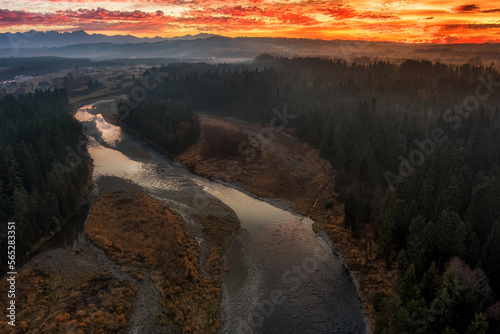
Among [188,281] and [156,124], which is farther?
[156,124]

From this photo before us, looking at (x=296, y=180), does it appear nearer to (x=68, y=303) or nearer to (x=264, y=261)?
(x=264, y=261)

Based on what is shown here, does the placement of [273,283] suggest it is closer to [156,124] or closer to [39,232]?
[39,232]

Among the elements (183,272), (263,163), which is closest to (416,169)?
(263,163)

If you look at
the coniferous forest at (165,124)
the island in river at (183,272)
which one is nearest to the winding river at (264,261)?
the island in river at (183,272)

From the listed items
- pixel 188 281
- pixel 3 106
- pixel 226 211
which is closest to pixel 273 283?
pixel 188 281

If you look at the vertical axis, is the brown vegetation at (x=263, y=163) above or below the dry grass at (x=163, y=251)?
below

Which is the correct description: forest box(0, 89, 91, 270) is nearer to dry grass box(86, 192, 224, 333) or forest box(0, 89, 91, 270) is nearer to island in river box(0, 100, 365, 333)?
island in river box(0, 100, 365, 333)

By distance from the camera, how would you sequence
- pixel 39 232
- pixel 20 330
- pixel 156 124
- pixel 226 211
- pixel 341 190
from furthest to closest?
pixel 156 124 → pixel 341 190 → pixel 226 211 → pixel 39 232 → pixel 20 330

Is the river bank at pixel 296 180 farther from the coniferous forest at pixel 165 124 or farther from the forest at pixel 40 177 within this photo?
the forest at pixel 40 177

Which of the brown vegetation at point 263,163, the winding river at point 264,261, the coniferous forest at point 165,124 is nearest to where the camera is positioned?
the winding river at point 264,261
